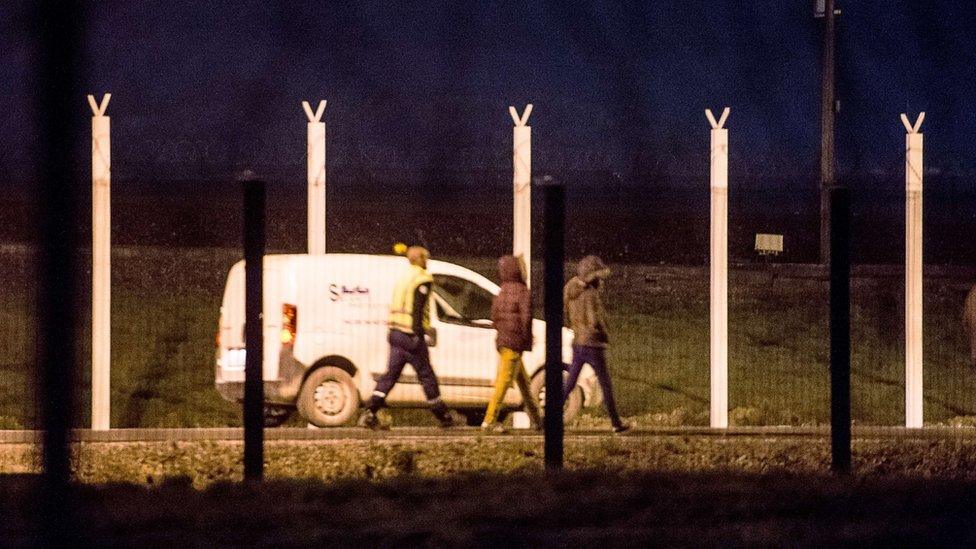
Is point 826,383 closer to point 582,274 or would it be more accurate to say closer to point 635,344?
point 635,344

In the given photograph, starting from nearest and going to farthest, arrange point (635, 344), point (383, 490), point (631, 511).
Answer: point (631, 511) → point (383, 490) → point (635, 344)

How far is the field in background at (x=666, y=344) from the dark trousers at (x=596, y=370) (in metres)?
1.94

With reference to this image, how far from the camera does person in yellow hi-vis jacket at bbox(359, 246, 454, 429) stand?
12.8 meters

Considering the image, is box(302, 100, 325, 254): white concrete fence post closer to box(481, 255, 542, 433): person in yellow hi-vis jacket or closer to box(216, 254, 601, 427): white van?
box(216, 254, 601, 427): white van

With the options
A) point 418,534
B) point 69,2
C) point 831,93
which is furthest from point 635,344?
point 69,2

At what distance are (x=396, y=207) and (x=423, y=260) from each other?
352 cm

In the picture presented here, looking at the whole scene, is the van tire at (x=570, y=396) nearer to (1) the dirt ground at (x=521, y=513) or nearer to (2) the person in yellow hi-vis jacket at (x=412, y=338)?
(2) the person in yellow hi-vis jacket at (x=412, y=338)

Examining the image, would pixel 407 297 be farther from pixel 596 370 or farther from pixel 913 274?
pixel 913 274

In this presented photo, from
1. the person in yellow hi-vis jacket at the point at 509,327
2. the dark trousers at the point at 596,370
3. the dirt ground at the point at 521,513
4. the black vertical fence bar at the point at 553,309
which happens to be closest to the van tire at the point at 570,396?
the dark trousers at the point at 596,370

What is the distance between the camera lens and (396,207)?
643 inches

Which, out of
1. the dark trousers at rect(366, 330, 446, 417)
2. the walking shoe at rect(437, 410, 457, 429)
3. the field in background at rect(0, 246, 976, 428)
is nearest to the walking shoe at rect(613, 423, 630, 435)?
the walking shoe at rect(437, 410, 457, 429)

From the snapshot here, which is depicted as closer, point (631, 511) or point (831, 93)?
point (631, 511)

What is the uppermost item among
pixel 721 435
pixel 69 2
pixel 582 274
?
pixel 69 2

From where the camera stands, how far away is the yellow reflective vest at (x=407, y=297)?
41.8 ft
